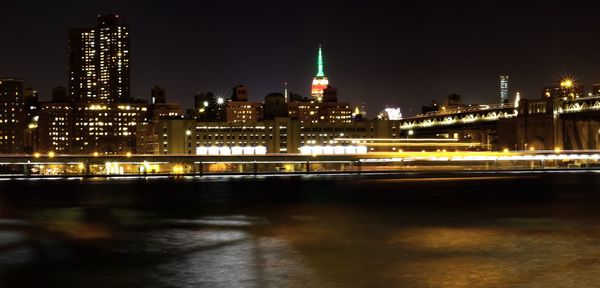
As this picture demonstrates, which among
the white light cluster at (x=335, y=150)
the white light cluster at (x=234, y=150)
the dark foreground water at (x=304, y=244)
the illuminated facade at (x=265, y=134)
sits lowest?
the dark foreground water at (x=304, y=244)

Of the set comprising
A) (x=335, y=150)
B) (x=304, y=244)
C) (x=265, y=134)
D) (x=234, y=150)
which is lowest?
(x=304, y=244)

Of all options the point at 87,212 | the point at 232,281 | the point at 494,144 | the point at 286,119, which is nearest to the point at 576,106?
the point at 494,144

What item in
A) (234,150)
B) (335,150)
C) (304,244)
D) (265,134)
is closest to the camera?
(304,244)

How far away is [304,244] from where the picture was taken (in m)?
17.8

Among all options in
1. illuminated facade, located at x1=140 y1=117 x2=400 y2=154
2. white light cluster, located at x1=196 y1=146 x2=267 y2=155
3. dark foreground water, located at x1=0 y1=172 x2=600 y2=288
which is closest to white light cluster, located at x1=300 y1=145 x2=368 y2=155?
illuminated facade, located at x1=140 y1=117 x2=400 y2=154

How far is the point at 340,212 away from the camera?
87.9 ft

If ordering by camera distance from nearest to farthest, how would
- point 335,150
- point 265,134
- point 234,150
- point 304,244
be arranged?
point 304,244, point 335,150, point 234,150, point 265,134

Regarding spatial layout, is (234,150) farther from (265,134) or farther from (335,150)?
(335,150)

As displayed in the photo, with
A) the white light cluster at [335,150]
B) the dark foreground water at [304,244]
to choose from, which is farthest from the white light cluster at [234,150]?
the dark foreground water at [304,244]

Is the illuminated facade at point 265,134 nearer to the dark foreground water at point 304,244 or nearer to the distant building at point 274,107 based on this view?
the distant building at point 274,107

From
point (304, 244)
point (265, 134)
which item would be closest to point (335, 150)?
point (265, 134)

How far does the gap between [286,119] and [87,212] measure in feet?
483

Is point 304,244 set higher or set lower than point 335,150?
lower

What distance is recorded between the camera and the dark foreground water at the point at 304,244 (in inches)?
519
